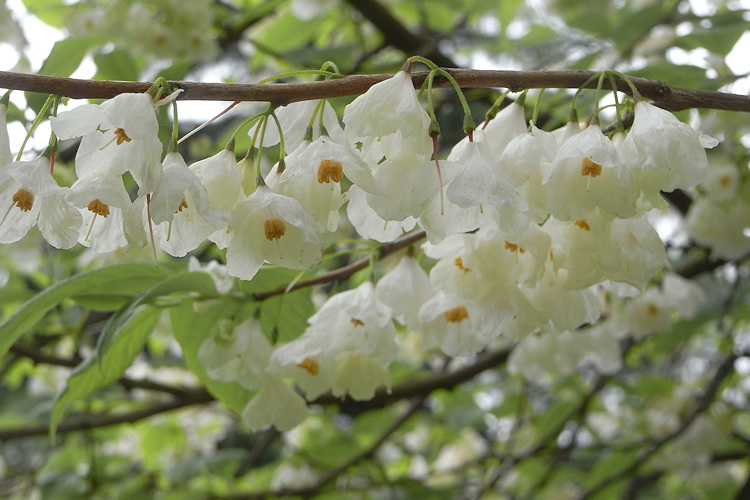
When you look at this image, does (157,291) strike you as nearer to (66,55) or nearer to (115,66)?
(66,55)

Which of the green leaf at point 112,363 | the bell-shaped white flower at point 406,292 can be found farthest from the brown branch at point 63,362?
the bell-shaped white flower at point 406,292

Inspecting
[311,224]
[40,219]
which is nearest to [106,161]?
[40,219]

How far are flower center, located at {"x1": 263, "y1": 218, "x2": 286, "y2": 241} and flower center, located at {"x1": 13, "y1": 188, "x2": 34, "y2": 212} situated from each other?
0.33 m

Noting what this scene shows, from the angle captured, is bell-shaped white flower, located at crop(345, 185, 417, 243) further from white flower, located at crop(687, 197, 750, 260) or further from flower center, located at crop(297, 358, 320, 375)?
white flower, located at crop(687, 197, 750, 260)

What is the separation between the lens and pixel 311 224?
1.00 metres

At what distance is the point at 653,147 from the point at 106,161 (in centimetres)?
75

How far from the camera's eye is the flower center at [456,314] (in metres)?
1.40

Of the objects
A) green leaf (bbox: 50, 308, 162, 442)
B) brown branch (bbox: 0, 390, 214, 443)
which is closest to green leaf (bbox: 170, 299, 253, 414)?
green leaf (bbox: 50, 308, 162, 442)

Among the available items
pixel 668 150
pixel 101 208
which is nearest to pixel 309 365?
pixel 101 208

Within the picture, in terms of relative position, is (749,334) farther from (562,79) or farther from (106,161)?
(106,161)

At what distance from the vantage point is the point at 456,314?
4.64 ft

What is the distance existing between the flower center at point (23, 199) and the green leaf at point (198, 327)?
58cm

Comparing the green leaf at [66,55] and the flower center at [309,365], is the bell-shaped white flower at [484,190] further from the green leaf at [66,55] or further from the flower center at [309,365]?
the green leaf at [66,55]

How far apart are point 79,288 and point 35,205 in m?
0.42
